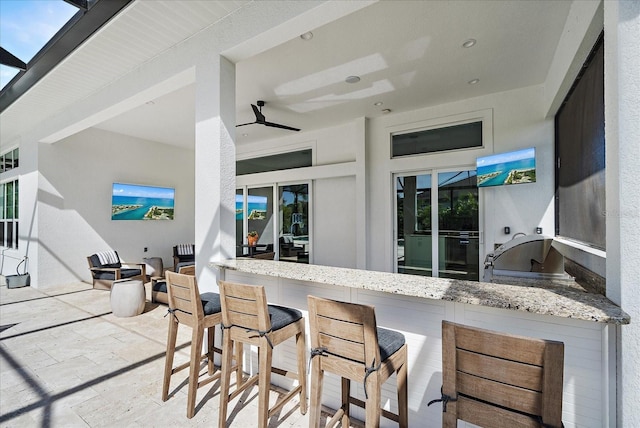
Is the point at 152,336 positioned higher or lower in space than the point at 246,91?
lower

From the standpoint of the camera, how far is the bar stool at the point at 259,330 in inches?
69.8

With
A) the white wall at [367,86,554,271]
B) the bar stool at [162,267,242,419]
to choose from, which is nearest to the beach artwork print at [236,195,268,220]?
the white wall at [367,86,554,271]

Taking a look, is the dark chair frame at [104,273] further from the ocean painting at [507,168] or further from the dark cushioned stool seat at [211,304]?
the ocean painting at [507,168]

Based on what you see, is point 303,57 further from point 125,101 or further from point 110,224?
point 110,224

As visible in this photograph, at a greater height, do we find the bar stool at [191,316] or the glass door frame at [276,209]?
the glass door frame at [276,209]

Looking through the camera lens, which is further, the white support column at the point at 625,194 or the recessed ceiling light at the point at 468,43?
the recessed ceiling light at the point at 468,43

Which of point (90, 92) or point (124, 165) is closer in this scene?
point (90, 92)

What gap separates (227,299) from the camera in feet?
6.21

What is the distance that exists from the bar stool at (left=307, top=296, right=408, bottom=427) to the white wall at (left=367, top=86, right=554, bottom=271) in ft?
12.1

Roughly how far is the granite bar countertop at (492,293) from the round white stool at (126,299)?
10.1 feet

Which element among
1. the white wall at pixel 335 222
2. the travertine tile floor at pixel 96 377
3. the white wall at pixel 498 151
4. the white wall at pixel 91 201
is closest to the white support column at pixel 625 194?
the travertine tile floor at pixel 96 377

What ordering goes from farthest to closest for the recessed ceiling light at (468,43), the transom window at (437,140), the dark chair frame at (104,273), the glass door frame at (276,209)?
the glass door frame at (276,209)
the dark chair frame at (104,273)
the transom window at (437,140)
the recessed ceiling light at (468,43)

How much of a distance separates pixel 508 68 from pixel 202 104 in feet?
11.9

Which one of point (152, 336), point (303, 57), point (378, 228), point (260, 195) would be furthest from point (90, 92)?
point (378, 228)
